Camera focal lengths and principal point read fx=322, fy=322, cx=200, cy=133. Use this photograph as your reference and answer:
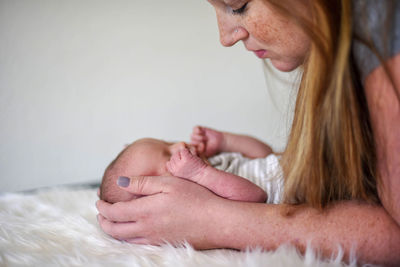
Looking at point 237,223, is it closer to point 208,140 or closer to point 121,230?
point 121,230

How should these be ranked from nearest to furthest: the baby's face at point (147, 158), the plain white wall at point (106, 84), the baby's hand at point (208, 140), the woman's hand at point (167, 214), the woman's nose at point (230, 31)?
the woman's hand at point (167, 214) → the woman's nose at point (230, 31) → the baby's face at point (147, 158) → the baby's hand at point (208, 140) → the plain white wall at point (106, 84)

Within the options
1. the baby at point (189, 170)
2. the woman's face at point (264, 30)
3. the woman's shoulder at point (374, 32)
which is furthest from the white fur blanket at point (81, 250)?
the woman's face at point (264, 30)

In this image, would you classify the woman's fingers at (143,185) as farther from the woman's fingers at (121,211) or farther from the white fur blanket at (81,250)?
the white fur blanket at (81,250)

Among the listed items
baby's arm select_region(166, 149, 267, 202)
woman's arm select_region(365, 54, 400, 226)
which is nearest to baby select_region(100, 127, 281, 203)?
baby's arm select_region(166, 149, 267, 202)

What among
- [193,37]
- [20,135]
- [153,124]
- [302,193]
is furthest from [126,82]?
[302,193]

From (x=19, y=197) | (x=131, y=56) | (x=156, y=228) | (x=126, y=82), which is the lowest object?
(x=19, y=197)

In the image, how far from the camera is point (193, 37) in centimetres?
206

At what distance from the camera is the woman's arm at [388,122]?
63 cm

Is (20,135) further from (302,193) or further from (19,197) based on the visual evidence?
(302,193)

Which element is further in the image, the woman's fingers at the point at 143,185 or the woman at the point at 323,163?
the woman's fingers at the point at 143,185

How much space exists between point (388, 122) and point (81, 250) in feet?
2.56

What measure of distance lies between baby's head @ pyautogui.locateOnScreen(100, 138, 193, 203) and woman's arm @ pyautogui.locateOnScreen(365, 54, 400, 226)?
0.62 m

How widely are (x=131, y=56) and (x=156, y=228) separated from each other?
133cm

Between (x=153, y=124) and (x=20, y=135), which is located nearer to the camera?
(x=20, y=135)
